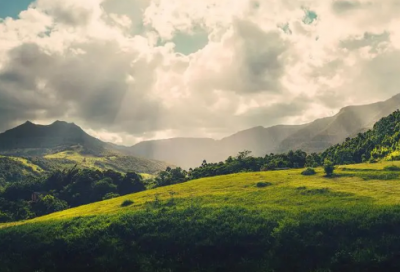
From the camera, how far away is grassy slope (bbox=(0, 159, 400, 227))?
88500 millimetres

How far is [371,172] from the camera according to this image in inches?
4400

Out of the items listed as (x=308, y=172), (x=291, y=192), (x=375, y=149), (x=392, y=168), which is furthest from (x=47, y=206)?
(x=375, y=149)

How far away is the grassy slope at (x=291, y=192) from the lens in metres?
88.5

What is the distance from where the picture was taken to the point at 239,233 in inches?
3081

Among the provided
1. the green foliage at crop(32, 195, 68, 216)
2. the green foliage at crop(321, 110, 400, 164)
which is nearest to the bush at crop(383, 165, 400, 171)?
the green foliage at crop(321, 110, 400, 164)

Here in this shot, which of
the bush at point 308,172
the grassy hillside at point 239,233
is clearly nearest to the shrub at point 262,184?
the grassy hillside at point 239,233

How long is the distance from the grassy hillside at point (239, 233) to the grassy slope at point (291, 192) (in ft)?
1.00

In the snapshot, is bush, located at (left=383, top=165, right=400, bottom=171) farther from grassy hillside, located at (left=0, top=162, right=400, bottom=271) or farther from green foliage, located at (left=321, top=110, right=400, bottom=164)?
green foliage, located at (left=321, top=110, right=400, bottom=164)

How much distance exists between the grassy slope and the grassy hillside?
0.30m

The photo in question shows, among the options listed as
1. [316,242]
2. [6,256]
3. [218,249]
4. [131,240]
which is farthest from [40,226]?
[316,242]

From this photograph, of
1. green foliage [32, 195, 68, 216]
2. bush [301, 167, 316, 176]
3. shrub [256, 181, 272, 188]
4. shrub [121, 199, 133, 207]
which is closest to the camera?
shrub [256, 181, 272, 188]

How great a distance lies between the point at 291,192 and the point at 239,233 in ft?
96.9

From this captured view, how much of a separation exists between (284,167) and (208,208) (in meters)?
87.5

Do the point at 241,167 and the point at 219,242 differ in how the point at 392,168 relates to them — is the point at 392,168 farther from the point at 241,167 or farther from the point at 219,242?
the point at 241,167
